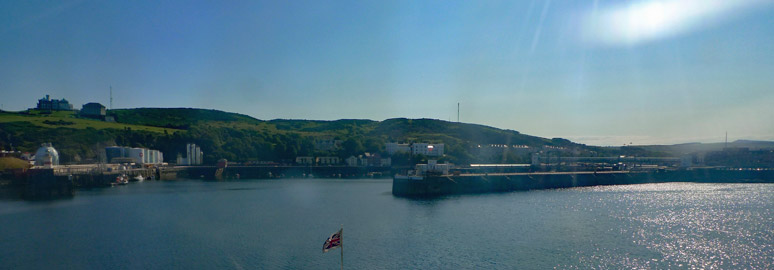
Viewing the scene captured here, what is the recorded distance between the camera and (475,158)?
4855 inches

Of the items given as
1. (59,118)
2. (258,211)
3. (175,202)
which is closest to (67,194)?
(175,202)

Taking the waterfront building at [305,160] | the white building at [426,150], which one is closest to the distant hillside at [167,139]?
the waterfront building at [305,160]

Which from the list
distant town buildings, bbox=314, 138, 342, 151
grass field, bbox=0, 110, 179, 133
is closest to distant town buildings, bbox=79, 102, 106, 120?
grass field, bbox=0, 110, 179, 133

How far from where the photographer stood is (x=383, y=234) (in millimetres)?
30172

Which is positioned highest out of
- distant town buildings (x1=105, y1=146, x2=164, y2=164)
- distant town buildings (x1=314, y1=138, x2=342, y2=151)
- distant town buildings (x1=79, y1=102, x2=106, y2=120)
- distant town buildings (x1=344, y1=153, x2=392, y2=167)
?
distant town buildings (x1=79, y1=102, x2=106, y2=120)

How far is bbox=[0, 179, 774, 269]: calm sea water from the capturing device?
23.7 metres

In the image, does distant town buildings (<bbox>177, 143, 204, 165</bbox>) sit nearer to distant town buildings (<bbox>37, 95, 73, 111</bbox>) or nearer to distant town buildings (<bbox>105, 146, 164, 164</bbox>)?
distant town buildings (<bbox>105, 146, 164, 164</bbox>)

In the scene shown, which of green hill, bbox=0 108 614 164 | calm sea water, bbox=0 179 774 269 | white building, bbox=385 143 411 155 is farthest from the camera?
white building, bbox=385 143 411 155

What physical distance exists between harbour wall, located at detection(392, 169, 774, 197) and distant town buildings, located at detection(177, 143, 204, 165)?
60.0 m

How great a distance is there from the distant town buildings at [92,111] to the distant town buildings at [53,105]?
552 inches

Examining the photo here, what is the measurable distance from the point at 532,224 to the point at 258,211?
2105 centimetres

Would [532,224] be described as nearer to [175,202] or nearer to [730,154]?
[175,202]

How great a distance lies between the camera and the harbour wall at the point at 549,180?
58.1 m

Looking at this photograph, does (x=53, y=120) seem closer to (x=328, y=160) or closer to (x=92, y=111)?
(x=92, y=111)
